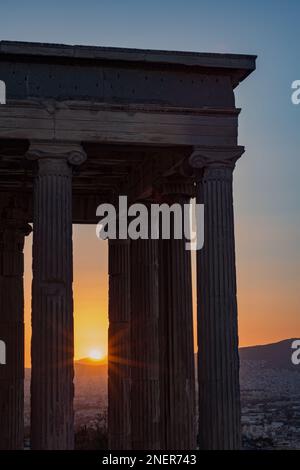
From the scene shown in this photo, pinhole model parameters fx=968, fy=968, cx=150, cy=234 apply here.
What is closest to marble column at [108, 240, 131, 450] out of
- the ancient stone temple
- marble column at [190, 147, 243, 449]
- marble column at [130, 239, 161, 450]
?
marble column at [130, 239, 161, 450]

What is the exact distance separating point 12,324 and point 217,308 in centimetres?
2863

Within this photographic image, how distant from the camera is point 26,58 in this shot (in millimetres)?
57969

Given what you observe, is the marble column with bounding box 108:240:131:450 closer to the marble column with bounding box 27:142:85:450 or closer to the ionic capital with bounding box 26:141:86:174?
the marble column with bounding box 27:142:85:450

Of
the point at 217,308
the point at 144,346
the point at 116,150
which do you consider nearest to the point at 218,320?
the point at 217,308

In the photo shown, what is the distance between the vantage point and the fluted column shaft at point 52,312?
55.0m

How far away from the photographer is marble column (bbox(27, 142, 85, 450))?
181ft

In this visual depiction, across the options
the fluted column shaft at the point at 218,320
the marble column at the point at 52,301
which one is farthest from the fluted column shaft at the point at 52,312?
the fluted column shaft at the point at 218,320

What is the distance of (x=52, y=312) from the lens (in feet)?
184

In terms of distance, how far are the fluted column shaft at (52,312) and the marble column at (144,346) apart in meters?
16.9

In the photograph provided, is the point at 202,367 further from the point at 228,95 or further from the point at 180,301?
the point at 228,95

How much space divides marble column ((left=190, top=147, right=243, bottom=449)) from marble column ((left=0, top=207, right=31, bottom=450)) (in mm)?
26536

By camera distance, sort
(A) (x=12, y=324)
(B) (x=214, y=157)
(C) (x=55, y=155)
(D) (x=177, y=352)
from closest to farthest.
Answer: (C) (x=55, y=155)
(B) (x=214, y=157)
(D) (x=177, y=352)
(A) (x=12, y=324)

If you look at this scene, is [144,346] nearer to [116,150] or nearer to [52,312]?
[52,312]
